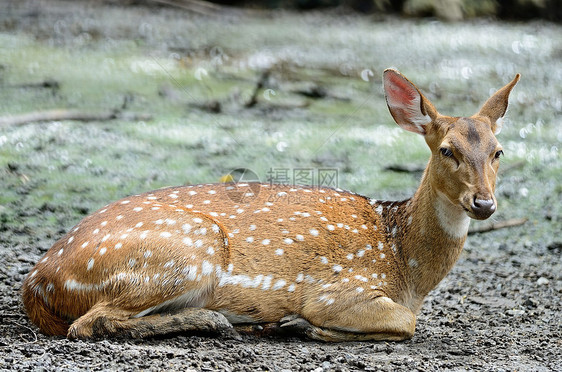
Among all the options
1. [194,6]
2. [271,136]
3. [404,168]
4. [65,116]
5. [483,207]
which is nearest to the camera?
[483,207]

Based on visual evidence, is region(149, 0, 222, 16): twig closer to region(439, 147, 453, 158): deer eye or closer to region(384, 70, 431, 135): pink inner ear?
region(384, 70, 431, 135): pink inner ear

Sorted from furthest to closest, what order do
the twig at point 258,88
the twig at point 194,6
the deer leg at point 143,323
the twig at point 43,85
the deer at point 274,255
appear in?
the twig at point 194,6, the twig at point 258,88, the twig at point 43,85, the deer at point 274,255, the deer leg at point 143,323

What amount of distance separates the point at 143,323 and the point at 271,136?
540 centimetres

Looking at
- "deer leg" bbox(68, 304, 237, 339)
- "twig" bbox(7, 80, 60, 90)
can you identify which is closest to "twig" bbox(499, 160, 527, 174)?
"deer leg" bbox(68, 304, 237, 339)

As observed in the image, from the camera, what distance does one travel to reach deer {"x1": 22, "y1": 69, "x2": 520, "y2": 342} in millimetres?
4605

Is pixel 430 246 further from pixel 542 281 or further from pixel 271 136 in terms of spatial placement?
pixel 271 136

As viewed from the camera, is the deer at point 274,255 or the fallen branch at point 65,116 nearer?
the deer at point 274,255

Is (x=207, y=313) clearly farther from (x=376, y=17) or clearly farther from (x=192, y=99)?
(x=376, y=17)

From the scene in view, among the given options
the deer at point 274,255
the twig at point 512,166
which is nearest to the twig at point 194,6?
the twig at point 512,166

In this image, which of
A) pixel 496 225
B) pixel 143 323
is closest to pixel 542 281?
pixel 496 225

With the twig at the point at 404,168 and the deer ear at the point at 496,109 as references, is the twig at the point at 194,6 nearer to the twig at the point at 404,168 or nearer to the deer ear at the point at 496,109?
the twig at the point at 404,168

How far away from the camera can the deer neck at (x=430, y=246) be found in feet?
16.9

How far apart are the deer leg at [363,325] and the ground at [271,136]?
0.33 feet

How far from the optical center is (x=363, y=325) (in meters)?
4.85
